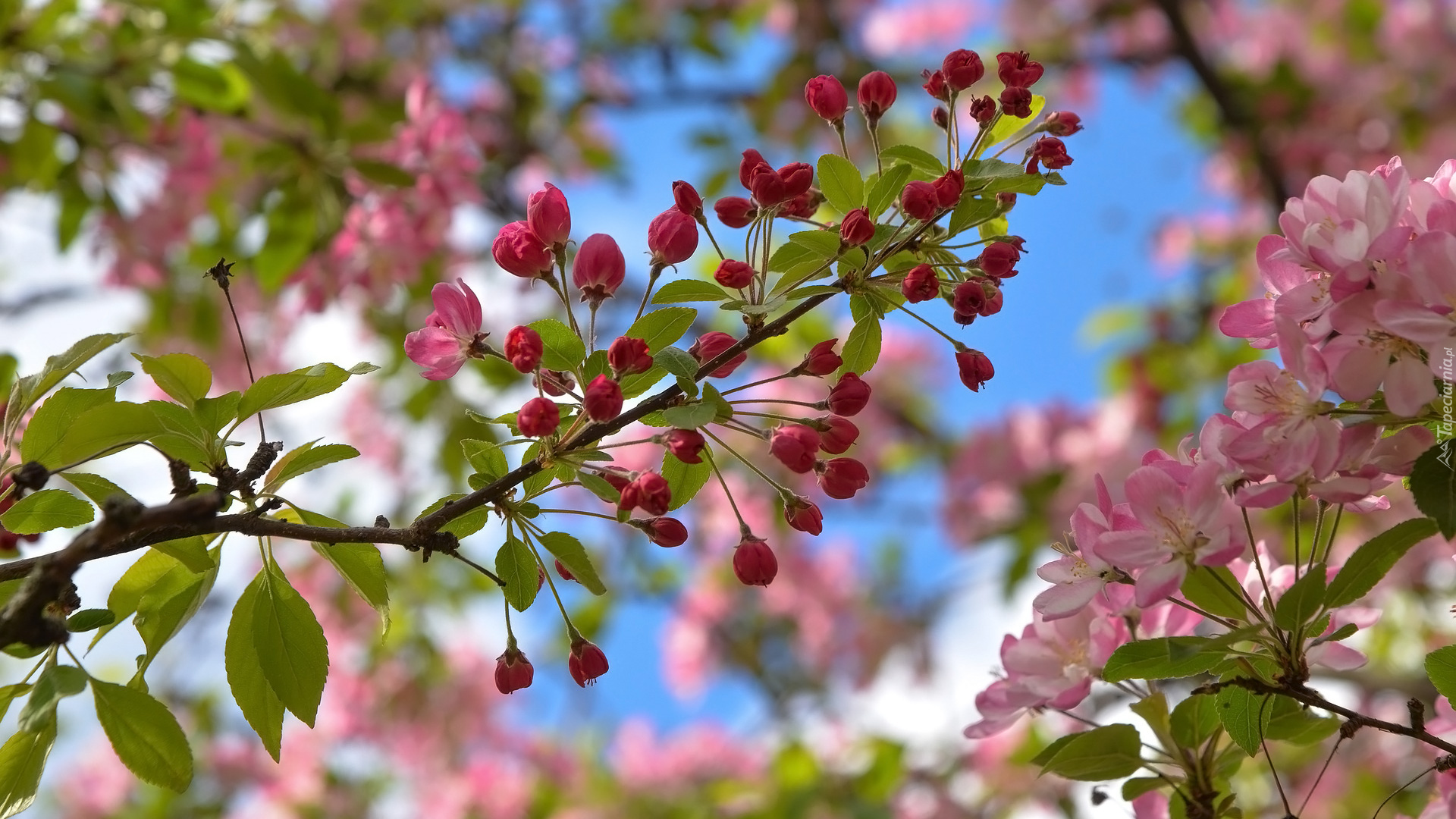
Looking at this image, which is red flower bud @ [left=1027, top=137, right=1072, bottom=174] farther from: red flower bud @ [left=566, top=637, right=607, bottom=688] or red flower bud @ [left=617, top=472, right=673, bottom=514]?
red flower bud @ [left=566, top=637, right=607, bottom=688]

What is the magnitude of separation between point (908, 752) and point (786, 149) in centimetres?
275

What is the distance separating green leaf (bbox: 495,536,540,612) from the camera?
1074mm

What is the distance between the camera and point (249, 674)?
1.11m

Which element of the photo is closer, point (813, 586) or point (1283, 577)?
point (1283, 577)

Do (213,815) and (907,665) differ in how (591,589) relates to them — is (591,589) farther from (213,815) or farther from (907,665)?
(907,665)

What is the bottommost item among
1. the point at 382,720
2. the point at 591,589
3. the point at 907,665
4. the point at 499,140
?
the point at 591,589

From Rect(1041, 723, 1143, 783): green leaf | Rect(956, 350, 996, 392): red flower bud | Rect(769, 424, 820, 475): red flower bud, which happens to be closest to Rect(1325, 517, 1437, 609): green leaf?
Rect(1041, 723, 1143, 783): green leaf

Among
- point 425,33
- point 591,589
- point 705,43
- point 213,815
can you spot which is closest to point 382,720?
point 213,815

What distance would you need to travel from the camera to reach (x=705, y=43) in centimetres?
495

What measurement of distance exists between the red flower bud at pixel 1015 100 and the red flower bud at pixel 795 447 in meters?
0.37

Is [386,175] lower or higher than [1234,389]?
higher

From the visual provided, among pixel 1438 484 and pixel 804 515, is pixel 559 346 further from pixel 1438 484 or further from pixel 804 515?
pixel 1438 484

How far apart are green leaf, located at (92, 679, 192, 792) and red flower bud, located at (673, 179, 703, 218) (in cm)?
67

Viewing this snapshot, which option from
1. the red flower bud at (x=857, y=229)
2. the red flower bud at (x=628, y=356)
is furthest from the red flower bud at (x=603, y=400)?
the red flower bud at (x=857, y=229)
